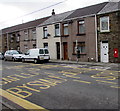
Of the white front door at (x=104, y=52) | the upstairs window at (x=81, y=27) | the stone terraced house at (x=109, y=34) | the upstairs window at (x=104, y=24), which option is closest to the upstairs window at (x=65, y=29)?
the upstairs window at (x=81, y=27)

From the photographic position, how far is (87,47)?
19.6m

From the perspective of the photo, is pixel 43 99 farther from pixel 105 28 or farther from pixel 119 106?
pixel 105 28

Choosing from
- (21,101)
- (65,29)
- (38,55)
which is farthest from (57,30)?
(21,101)

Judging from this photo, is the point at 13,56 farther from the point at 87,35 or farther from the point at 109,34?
the point at 109,34

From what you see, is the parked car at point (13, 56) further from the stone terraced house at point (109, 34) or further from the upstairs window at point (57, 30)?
the stone terraced house at point (109, 34)

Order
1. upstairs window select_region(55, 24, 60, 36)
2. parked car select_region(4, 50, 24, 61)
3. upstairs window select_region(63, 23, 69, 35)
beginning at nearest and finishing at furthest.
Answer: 1. upstairs window select_region(63, 23, 69, 35)
2. parked car select_region(4, 50, 24, 61)
3. upstairs window select_region(55, 24, 60, 36)

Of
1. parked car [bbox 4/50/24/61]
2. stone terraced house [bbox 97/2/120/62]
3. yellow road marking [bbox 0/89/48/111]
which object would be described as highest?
stone terraced house [bbox 97/2/120/62]

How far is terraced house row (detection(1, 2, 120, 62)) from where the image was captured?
1742 centimetres

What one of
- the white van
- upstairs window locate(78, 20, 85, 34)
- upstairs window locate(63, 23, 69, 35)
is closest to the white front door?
upstairs window locate(78, 20, 85, 34)

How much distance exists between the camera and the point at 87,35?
19.7 metres

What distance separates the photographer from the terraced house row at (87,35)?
1742cm

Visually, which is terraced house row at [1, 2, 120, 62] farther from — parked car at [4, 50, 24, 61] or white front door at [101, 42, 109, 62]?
parked car at [4, 50, 24, 61]

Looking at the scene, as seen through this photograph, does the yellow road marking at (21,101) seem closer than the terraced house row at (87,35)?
Yes

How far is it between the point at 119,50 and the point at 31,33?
18.0 meters
